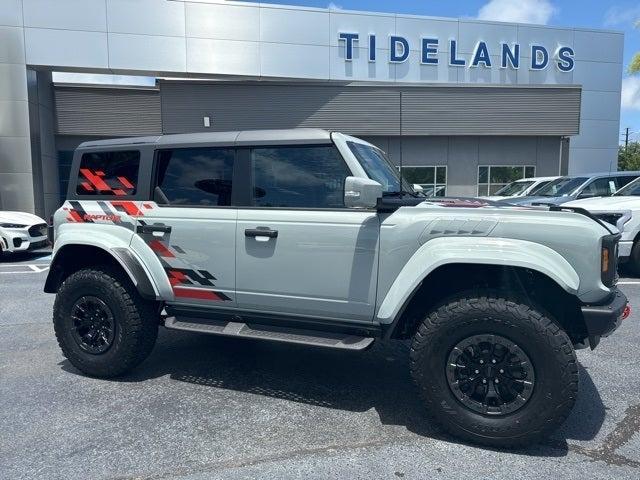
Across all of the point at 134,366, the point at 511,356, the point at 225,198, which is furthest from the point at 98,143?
the point at 511,356

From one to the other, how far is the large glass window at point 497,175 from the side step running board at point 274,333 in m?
18.2

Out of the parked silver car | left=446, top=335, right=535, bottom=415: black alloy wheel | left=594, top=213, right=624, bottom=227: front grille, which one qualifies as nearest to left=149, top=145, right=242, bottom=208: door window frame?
left=446, top=335, right=535, bottom=415: black alloy wheel

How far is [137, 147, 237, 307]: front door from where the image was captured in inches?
146

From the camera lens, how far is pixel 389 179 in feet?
13.1

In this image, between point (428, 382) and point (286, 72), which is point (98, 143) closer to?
point (428, 382)

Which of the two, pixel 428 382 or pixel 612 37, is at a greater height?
pixel 612 37

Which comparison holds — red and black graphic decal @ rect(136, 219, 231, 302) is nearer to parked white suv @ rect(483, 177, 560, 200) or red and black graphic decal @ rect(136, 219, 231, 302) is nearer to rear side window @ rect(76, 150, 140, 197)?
rear side window @ rect(76, 150, 140, 197)

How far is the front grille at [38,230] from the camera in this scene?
1122 centimetres

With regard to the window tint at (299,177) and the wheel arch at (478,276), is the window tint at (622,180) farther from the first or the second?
the window tint at (299,177)

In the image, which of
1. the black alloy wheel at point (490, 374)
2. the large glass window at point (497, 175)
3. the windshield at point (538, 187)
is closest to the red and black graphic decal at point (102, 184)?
the black alloy wheel at point (490, 374)

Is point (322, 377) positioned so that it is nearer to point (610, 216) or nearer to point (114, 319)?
point (114, 319)

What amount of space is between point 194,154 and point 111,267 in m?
1.26

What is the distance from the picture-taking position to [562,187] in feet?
34.4

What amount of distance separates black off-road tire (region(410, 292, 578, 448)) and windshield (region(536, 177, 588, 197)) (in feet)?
27.2
